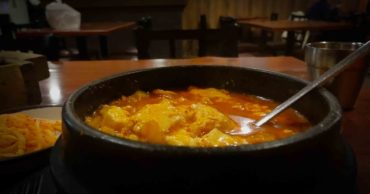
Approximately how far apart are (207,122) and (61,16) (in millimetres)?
4745

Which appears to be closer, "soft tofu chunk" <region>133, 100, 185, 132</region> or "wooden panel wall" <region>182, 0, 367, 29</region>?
"soft tofu chunk" <region>133, 100, 185, 132</region>

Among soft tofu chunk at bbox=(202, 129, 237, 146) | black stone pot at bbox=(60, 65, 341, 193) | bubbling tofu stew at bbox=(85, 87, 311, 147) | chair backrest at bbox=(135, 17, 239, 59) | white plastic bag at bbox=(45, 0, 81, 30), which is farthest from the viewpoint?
white plastic bag at bbox=(45, 0, 81, 30)

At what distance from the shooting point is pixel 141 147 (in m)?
0.62

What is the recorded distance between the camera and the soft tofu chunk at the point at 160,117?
1.05 meters

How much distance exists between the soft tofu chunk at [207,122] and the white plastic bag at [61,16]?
15.0ft

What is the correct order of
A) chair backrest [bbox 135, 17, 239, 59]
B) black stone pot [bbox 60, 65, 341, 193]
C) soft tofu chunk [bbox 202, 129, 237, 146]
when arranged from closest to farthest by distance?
1. black stone pot [bbox 60, 65, 341, 193]
2. soft tofu chunk [bbox 202, 129, 237, 146]
3. chair backrest [bbox 135, 17, 239, 59]

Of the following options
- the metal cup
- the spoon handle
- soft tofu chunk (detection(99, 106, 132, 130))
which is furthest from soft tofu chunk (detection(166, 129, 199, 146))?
the metal cup

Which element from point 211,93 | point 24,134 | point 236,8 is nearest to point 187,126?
point 211,93

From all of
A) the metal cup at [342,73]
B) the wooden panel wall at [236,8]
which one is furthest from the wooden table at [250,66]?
the wooden panel wall at [236,8]

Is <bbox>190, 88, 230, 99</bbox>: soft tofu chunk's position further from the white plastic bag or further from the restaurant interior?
the white plastic bag

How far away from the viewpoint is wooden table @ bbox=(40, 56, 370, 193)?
112 cm

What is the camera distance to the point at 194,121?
1129 millimetres

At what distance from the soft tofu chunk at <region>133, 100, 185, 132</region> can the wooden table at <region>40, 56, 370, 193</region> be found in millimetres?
631

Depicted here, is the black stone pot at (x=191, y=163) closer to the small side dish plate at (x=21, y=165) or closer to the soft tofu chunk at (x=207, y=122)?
the small side dish plate at (x=21, y=165)
